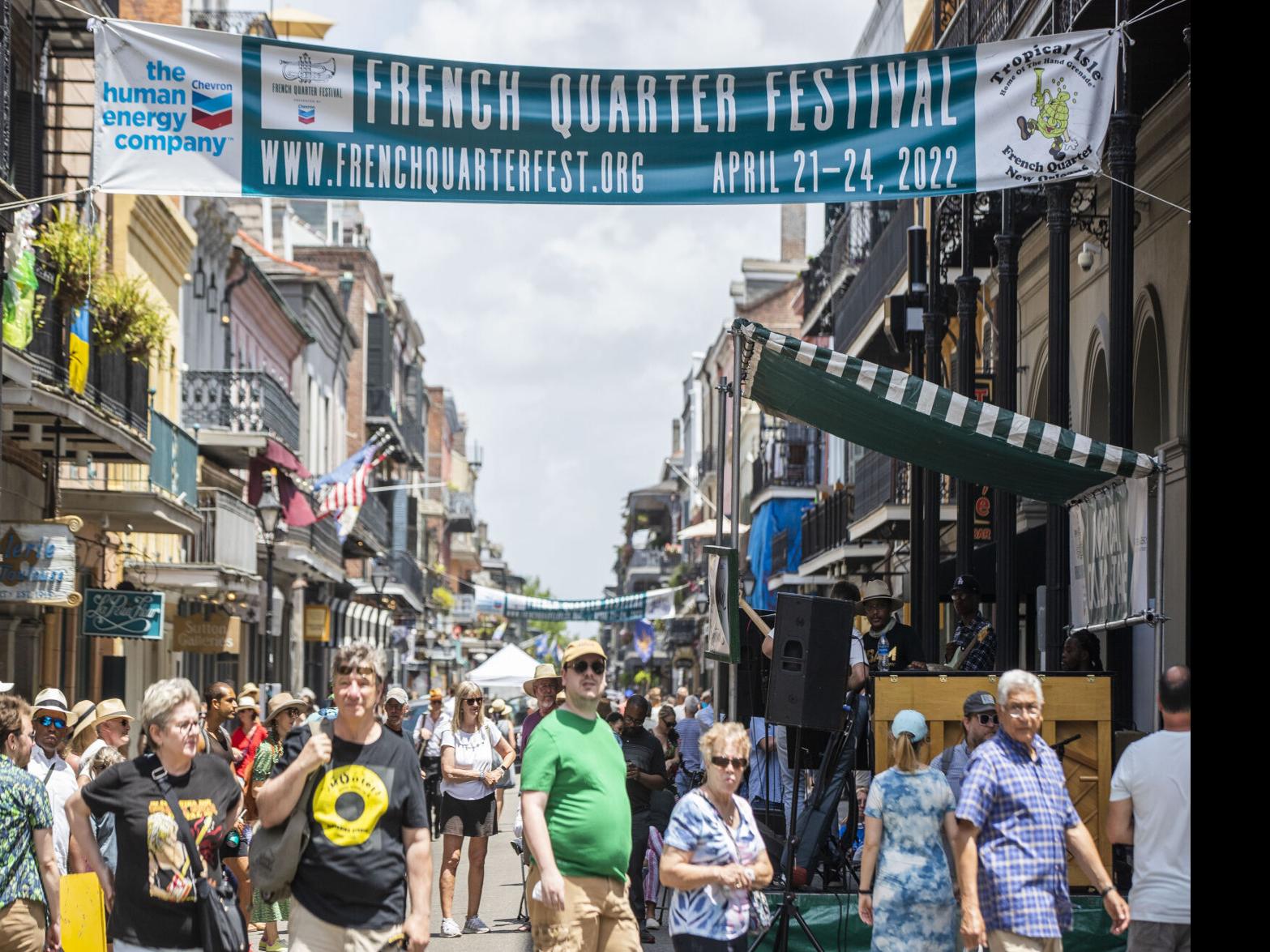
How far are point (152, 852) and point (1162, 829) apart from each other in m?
3.77

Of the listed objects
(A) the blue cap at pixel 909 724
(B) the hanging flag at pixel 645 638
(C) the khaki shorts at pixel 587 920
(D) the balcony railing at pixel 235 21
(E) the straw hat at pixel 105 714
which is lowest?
(B) the hanging flag at pixel 645 638

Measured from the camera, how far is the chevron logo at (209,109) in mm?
10797

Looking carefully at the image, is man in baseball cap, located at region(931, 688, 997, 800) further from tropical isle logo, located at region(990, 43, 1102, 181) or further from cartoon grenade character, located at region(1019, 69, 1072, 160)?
cartoon grenade character, located at region(1019, 69, 1072, 160)

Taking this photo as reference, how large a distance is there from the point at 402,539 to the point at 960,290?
52.4 m

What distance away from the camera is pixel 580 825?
310 inches

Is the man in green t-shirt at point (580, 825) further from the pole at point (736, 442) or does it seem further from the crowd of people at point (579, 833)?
the pole at point (736, 442)

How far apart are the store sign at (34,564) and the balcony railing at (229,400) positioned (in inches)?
569

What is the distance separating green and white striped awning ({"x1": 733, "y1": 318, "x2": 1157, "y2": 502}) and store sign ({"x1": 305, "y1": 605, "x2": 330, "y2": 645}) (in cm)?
3227

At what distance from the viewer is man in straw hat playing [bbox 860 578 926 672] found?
13352 mm

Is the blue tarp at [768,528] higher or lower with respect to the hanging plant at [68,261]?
lower

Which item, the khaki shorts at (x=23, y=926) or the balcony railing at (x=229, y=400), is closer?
the khaki shorts at (x=23, y=926)

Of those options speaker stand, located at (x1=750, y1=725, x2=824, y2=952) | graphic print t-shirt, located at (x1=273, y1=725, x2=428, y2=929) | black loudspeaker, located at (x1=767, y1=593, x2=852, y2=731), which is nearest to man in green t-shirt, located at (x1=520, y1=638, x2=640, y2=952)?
graphic print t-shirt, located at (x1=273, y1=725, x2=428, y2=929)

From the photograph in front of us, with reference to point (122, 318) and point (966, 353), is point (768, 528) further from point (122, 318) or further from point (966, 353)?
point (966, 353)

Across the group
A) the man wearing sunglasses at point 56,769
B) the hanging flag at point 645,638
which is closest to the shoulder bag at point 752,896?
the man wearing sunglasses at point 56,769
